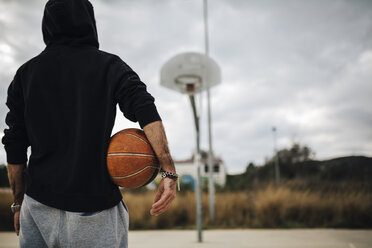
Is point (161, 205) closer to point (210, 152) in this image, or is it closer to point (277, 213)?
point (277, 213)

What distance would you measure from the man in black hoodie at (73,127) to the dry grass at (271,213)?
6.86m

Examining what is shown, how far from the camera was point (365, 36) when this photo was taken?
8.94 meters

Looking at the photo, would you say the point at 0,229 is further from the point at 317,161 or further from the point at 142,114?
the point at 317,161

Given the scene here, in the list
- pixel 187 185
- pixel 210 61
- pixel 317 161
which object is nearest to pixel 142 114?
pixel 210 61

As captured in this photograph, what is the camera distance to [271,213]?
25.9 ft

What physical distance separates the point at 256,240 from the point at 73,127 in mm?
5092

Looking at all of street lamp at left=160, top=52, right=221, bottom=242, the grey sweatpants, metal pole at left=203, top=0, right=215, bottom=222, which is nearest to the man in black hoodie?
the grey sweatpants

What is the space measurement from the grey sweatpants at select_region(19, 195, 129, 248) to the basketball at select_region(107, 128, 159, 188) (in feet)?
0.52

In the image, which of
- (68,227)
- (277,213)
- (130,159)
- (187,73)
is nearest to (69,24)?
(130,159)

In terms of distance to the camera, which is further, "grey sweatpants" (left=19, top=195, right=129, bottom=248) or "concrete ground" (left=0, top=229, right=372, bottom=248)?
"concrete ground" (left=0, top=229, right=372, bottom=248)

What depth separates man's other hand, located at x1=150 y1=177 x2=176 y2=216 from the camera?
4.56 feet

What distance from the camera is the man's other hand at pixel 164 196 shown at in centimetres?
139

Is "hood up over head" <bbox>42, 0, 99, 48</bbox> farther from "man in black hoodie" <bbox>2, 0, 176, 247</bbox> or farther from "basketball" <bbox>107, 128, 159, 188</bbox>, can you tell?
"basketball" <bbox>107, 128, 159, 188</bbox>

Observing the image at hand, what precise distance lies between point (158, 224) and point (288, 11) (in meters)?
7.12
